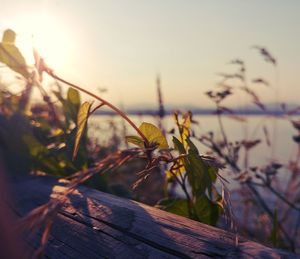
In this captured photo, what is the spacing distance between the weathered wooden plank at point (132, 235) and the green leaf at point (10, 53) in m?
0.62

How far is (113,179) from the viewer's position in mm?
3752

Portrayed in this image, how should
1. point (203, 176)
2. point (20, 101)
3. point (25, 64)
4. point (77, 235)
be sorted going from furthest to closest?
point (20, 101), point (25, 64), point (203, 176), point (77, 235)

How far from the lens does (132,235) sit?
1.02 metres

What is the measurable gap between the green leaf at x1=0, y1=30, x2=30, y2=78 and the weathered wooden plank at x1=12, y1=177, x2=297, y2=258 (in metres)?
0.62

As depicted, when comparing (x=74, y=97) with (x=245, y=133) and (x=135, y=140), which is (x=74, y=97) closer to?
(x=135, y=140)

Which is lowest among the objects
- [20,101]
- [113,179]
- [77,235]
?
[113,179]

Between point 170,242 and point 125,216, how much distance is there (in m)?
0.19

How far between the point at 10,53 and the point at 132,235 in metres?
0.97

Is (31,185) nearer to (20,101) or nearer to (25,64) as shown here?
(25,64)

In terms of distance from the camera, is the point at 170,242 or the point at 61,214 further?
the point at 61,214

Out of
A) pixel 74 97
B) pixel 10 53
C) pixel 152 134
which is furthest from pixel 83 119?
pixel 74 97

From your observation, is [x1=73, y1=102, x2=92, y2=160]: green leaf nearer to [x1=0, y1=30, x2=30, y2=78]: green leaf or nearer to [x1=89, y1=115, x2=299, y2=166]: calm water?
[x1=0, y1=30, x2=30, y2=78]: green leaf

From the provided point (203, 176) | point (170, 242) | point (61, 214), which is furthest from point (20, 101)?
point (170, 242)

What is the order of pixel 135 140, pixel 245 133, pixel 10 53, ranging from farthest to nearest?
pixel 245 133, pixel 10 53, pixel 135 140
